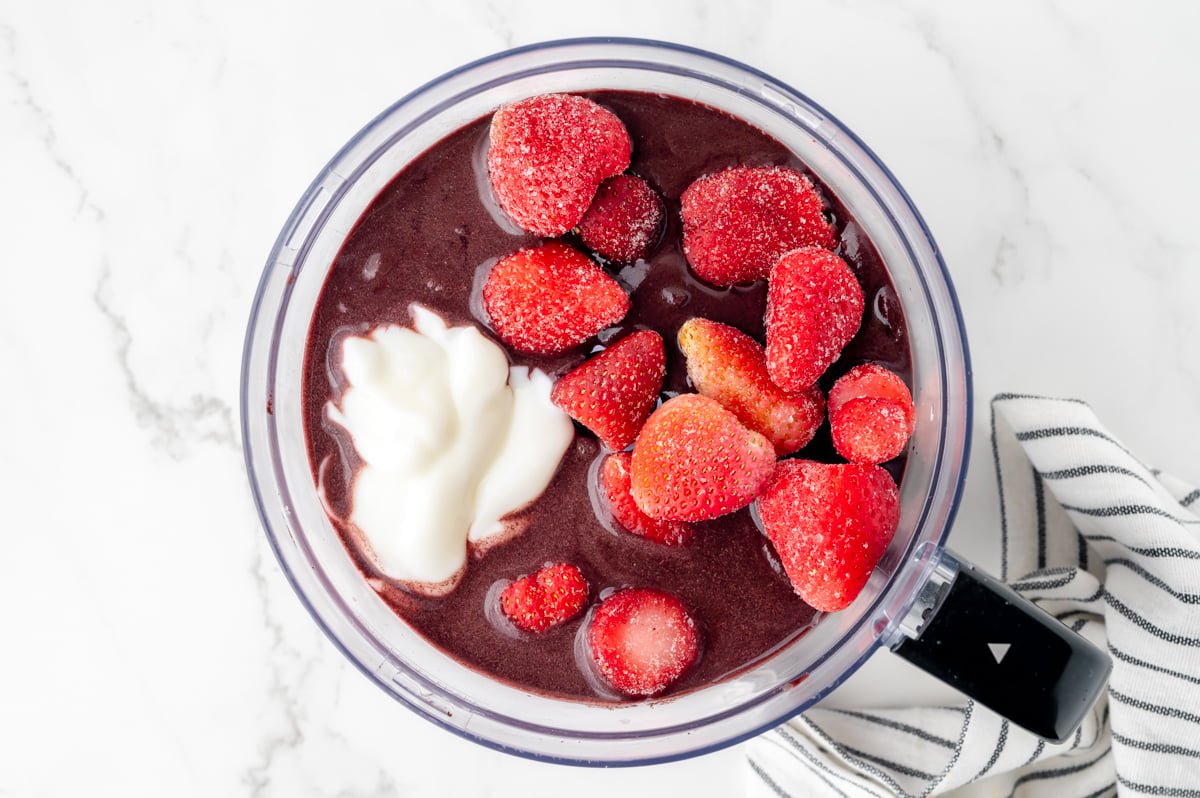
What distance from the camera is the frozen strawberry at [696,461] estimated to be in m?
1.06

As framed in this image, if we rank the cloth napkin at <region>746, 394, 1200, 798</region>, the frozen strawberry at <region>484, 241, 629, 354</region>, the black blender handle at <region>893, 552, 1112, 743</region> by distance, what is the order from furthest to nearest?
the cloth napkin at <region>746, 394, 1200, 798</region>
the frozen strawberry at <region>484, 241, 629, 354</region>
the black blender handle at <region>893, 552, 1112, 743</region>

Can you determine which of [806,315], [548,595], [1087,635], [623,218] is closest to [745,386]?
[806,315]

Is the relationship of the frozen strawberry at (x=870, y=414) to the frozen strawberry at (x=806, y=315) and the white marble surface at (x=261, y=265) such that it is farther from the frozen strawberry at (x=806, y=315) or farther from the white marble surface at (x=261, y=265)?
the white marble surface at (x=261, y=265)

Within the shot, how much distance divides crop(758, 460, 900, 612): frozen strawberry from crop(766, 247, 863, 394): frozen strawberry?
11 cm

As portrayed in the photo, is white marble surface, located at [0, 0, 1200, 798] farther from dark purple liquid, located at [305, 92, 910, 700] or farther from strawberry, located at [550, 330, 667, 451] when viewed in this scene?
strawberry, located at [550, 330, 667, 451]

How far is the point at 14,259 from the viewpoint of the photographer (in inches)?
55.7

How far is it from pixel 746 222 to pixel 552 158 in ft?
0.77

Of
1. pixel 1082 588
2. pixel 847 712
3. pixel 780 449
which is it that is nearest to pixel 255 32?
pixel 780 449

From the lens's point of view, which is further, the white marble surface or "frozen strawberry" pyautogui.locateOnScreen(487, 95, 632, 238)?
the white marble surface

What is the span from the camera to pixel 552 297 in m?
1.11

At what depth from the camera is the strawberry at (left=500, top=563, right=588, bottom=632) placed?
117cm

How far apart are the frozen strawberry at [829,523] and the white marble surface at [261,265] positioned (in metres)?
0.38

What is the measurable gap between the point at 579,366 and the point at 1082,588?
0.79m

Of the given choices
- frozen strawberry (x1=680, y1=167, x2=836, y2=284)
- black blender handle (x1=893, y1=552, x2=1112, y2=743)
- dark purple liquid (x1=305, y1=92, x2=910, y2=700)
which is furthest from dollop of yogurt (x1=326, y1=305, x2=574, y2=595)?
black blender handle (x1=893, y1=552, x2=1112, y2=743)
